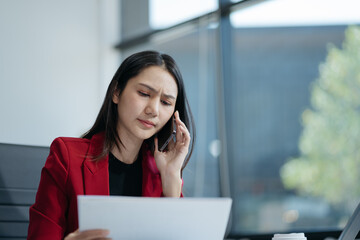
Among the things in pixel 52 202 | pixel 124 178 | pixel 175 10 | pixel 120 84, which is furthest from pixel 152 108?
pixel 175 10

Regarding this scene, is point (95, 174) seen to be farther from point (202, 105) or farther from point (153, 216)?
point (202, 105)

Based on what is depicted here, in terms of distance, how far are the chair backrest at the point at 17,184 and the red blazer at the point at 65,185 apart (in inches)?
9.7

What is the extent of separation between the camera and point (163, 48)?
11.6 ft

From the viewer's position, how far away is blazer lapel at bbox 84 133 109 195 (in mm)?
1551

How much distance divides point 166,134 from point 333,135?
1.14 m

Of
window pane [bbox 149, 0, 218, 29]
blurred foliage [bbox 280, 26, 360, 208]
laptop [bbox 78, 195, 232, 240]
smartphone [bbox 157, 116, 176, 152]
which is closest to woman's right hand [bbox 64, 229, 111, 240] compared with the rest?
laptop [bbox 78, 195, 232, 240]

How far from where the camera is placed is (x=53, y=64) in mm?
3518

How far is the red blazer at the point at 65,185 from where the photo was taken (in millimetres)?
1438

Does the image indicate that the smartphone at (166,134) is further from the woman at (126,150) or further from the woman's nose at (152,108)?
the woman's nose at (152,108)

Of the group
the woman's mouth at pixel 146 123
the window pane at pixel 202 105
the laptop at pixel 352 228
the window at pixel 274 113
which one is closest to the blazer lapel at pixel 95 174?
the woman's mouth at pixel 146 123

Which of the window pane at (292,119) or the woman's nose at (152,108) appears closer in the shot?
the woman's nose at (152,108)

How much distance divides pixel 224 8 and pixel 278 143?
88cm

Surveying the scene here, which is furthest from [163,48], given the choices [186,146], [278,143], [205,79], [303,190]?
[186,146]

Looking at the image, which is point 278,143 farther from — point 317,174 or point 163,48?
point 163,48
